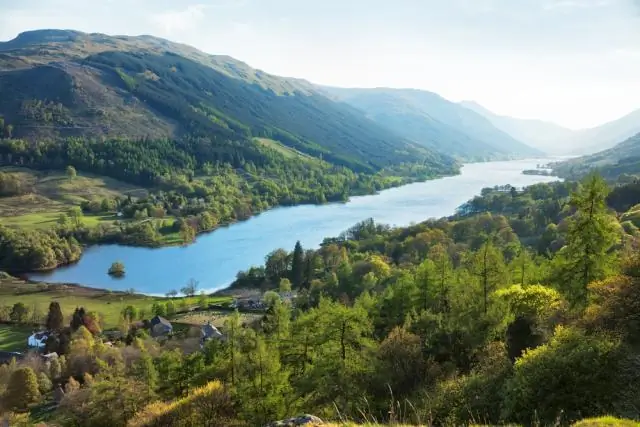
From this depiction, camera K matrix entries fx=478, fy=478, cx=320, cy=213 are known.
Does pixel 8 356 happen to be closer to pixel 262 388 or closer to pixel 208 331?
pixel 208 331

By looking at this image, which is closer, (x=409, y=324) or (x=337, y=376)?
(x=337, y=376)

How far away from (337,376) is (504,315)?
10.4 m

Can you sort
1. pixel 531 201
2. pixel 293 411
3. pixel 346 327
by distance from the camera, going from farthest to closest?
pixel 531 201, pixel 346 327, pixel 293 411

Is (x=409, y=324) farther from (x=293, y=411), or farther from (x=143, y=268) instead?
(x=143, y=268)

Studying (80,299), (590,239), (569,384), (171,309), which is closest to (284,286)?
(171,309)

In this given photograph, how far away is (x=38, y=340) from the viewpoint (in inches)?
3290

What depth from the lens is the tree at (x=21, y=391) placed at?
→ 59.8 meters

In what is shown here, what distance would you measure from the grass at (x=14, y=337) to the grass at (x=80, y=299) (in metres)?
6.63

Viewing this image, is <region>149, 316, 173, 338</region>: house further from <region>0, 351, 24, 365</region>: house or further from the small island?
the small island

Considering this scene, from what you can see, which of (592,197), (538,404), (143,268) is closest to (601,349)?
(538,404)

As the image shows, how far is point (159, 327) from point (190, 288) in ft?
96.8

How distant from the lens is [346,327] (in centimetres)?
3169

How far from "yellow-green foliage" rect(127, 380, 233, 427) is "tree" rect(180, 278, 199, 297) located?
89.8 meters

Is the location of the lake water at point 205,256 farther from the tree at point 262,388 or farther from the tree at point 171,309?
the tree at point 262,388
